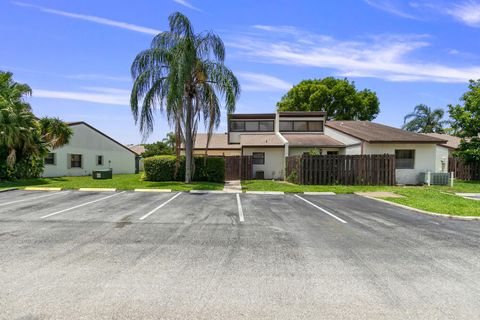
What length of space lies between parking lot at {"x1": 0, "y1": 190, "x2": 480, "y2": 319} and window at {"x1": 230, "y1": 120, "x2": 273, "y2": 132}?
20805mm

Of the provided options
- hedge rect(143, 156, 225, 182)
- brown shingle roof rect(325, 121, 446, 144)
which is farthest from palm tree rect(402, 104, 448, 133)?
hedge rect(143, 156, 225, 182)

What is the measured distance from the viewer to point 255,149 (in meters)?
23.9

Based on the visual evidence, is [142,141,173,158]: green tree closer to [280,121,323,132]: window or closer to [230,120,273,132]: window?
[230,120,273,132]: window

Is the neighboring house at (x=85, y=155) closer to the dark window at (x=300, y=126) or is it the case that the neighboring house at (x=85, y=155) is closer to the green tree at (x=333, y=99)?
the dark window at (x=300, y=126)

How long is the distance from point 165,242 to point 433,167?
816 inches

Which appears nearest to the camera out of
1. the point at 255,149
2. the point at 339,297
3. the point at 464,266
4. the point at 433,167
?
the point at 339,297

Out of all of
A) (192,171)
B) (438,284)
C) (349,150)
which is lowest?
(438,284)

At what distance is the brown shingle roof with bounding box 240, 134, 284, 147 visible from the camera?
23500mm

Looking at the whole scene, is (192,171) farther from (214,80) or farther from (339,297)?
(339,297)

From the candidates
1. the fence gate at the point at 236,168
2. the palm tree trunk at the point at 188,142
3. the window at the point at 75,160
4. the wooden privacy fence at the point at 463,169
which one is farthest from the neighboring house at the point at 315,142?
the window at the point at 75,160

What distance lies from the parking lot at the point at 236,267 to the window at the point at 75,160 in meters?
21.7

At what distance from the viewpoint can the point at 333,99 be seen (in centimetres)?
4003

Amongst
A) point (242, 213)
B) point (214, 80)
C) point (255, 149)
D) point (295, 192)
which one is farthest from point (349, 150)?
point (242, 213)

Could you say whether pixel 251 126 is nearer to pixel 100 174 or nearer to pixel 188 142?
pixel 188 142
